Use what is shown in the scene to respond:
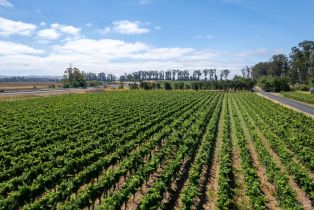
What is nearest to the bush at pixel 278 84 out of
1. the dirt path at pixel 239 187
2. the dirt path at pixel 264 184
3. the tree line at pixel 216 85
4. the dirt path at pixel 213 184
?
the tree line at pixel 216 85

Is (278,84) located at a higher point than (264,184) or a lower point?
higher

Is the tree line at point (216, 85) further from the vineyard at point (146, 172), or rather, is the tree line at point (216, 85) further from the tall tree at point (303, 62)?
the vineyard at point (146, 172)

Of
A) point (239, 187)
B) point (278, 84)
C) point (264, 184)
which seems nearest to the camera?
point (239, 187)

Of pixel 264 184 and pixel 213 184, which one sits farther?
pixel 264 184

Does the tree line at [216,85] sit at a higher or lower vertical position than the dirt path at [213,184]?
higher

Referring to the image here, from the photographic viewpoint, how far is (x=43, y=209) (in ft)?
38.3

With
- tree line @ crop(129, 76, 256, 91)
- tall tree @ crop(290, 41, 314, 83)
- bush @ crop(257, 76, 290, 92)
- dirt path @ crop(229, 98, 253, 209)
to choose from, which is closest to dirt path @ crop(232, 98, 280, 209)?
dirt path @ crop(229, 98, 253, 209)

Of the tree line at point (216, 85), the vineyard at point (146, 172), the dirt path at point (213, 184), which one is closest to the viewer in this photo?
the vineyard at point (146, 172)

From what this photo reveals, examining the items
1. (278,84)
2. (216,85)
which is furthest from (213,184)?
(216,85)

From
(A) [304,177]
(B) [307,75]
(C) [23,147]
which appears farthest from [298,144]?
(B) [307,75]

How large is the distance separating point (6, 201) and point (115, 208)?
4597 mm

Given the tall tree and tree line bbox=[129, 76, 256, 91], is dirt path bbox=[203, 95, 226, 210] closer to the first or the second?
tree line bbox=[129, 76, 256, 91]

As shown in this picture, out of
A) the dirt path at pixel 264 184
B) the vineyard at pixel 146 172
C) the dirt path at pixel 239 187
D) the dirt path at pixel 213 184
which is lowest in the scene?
the dirt path at pixel 264 184

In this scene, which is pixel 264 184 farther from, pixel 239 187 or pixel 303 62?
pixel 303 62
